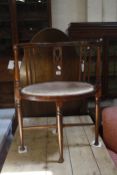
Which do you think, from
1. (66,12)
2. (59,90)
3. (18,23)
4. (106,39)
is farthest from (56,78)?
(66,12)

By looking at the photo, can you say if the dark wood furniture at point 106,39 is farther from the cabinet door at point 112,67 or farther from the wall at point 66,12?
the wall at point 66,12

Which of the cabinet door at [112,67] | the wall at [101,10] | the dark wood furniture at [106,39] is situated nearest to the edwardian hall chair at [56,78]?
the dark wood furniture at [106,39]

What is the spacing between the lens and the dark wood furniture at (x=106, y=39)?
333cm

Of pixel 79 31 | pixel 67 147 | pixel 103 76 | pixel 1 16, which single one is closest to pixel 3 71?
pixel 1 16

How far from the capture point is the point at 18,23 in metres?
3.56

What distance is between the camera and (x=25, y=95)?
1.44 meters

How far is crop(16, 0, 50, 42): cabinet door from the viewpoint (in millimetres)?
3547

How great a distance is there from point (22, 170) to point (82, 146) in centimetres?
48

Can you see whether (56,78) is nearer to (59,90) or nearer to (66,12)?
(59,90)

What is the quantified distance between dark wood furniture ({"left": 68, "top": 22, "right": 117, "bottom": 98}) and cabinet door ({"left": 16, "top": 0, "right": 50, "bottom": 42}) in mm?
521

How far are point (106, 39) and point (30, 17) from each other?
124cm

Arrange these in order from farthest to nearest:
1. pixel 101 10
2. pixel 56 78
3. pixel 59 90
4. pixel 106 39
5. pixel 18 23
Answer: pixel 101 10 → pixel 18 23 → pixel 106 39 → pixel 56 78 → pixel 59 90

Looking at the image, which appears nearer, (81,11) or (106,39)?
(106,39)

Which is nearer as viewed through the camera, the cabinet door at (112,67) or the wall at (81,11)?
the cabinet door at (112,67)
